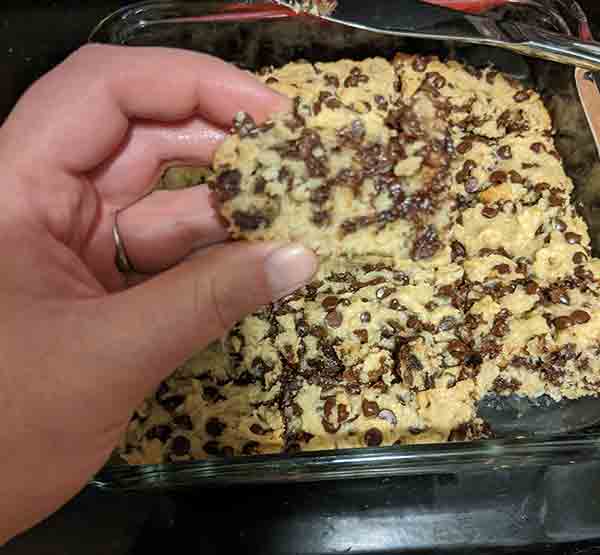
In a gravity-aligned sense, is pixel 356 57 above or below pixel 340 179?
above

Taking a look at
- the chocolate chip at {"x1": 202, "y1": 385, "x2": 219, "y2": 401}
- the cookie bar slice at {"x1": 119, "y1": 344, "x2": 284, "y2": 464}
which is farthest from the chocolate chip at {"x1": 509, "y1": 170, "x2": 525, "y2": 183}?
the chocolate chip at {"x1": 202, "y1": 385, "x2": 219, "y2": 401}

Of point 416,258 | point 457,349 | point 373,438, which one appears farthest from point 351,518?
point 416,258

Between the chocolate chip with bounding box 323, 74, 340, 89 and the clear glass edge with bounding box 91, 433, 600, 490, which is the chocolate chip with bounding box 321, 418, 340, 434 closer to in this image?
the clear glass edge with bounding box 91, 433, 600, 490

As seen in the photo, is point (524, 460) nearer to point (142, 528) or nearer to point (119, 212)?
point (142, 528)

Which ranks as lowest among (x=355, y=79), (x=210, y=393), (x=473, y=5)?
(x=210, y=393)

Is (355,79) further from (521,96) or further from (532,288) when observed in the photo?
(532,288)

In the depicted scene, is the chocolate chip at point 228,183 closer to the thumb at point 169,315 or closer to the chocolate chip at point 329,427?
the thumb at point 169,315
